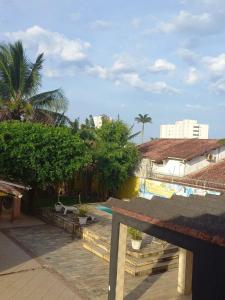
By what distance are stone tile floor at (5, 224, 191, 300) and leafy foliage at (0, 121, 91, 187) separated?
3306mm

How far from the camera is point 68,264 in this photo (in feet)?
46.1

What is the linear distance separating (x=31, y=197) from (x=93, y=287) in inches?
480

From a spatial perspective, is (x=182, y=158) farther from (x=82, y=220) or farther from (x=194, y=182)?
(x=82, y=220)

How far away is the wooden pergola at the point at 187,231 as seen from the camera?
5.90 m

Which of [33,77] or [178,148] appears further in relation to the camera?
[178,148]

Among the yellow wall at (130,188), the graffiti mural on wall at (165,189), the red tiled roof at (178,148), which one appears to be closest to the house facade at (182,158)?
the red tiled roof at (178,148)

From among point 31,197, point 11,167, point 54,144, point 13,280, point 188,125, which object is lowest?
point 13,280

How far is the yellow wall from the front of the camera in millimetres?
30078

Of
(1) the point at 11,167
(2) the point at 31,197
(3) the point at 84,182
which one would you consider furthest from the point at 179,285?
(3) the point at 84,182

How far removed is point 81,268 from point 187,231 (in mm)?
8073

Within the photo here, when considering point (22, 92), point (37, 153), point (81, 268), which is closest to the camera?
point (81, 268)

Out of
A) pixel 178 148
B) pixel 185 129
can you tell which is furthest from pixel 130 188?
pixel 185 129

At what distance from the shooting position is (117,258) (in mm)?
9211

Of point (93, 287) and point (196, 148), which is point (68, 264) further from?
point (196, 148)
